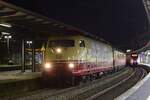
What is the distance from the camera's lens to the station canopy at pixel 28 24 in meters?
19.8

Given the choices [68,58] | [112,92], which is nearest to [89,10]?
[68,58]

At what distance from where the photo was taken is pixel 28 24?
24719mm

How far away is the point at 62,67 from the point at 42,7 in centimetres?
787

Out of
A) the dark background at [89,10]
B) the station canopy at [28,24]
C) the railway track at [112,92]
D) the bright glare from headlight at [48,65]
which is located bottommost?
the railway track at [112,92]

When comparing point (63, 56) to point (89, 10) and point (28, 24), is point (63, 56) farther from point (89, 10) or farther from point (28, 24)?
point (89, 10)

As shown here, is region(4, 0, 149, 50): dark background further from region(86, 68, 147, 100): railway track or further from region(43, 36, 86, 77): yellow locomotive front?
region(86, 68, 147, 100): railway track

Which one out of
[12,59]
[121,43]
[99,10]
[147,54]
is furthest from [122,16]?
[147,54]

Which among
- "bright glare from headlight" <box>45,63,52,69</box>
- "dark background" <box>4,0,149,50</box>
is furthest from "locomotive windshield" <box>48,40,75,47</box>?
"dark background" <box>4,0,149,50</box>

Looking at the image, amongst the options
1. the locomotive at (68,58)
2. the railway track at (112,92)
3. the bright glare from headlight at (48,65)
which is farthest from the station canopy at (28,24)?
the railway track at (112,92)

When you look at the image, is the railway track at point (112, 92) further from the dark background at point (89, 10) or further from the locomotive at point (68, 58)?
the dark background at point (89, 10)

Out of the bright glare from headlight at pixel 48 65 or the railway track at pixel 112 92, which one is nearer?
the railway track at pixel 112 92

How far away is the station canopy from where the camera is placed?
19845 mm

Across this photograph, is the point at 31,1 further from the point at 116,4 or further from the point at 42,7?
the point at 116,4

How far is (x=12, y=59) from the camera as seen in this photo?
5997 centimetres
